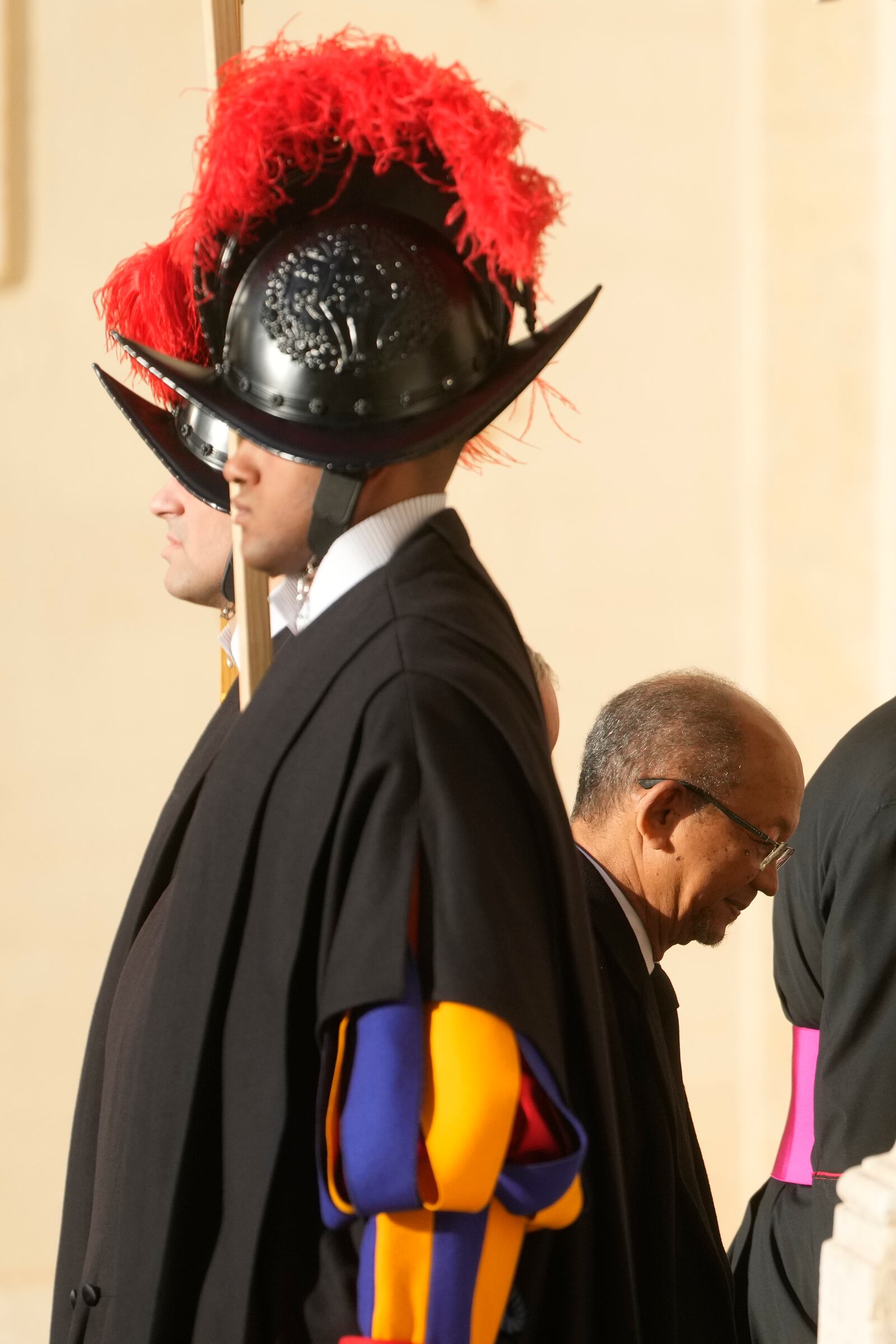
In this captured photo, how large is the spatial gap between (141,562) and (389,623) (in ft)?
10.3

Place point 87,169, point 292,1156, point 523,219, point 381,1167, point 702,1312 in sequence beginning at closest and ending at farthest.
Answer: point 381,1167, point 292,1156, point 523,219, point 702,1312, point 87,169

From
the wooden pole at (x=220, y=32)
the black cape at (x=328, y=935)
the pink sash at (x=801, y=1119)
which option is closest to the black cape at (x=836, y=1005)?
the pink sash at (x=801, y=1119)

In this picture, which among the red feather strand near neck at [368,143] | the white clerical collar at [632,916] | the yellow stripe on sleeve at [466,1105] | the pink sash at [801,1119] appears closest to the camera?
the yellow stripe on sleeve at [466,1105]

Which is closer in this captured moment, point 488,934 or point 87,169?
point 488,934

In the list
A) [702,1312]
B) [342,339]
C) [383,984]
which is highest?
[342,339]

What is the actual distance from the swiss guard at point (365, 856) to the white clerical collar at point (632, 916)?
0.61 m

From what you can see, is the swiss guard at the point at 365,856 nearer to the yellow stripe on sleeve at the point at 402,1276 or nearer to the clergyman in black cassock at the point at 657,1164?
the yellow stripe on sleeve at the point at 402,1276

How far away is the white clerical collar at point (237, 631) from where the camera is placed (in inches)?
72.2

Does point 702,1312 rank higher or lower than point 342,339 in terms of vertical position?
lower

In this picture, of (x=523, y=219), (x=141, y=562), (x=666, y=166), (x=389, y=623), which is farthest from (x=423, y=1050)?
(x=666, y=166)

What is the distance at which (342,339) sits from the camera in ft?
5.23

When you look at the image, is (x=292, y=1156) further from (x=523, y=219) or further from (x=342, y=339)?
(x=523, y=219)

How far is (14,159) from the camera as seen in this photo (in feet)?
14.7

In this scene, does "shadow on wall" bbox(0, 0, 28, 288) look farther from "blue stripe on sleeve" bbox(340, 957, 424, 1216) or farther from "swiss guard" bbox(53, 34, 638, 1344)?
Result: "blue stripe on sleeve" bbox(340, 957, 424, 1216)
